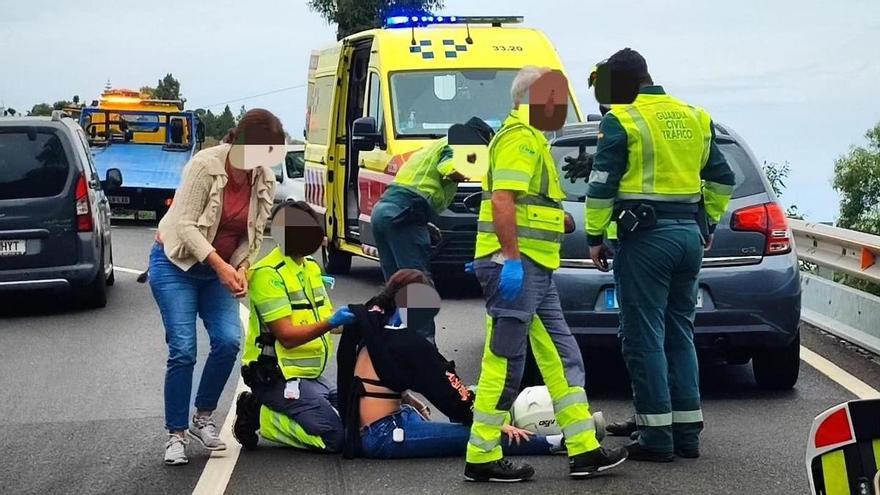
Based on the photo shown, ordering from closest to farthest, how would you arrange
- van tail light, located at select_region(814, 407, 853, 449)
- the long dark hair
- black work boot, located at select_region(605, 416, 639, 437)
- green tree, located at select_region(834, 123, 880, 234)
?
1. van tail light, located at select_region(814, 407, 853, 449)
2. the long dark hair
3. black work boot, located at select_region(605, 416, 639, 437)
4. green tree, located at select_region(834, 123, 880, 234)

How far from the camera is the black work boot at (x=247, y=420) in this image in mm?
8141

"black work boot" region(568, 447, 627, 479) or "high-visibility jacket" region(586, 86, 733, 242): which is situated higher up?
"high-visibility jacket" region(586, 86, 733, 242)

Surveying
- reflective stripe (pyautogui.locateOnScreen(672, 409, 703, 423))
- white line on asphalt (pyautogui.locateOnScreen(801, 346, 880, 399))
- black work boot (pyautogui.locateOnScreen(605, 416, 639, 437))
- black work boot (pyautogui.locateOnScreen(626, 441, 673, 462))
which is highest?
reflective stripe (pyautogui.locateOnScreen(672, 409, 703, 423))

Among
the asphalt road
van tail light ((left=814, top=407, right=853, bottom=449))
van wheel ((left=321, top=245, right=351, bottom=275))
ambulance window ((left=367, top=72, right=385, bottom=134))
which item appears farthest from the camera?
van wheel ((left=321, top=245, right=351, bottom=275))

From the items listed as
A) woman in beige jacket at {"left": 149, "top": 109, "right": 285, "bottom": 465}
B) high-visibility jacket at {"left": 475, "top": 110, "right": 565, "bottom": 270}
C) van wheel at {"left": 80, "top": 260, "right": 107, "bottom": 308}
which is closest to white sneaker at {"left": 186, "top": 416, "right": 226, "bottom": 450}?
woman in beige jacket at {"left": 149, "top": 109, "right": 285, "bottom": 465}

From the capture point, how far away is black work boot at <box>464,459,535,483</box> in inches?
285

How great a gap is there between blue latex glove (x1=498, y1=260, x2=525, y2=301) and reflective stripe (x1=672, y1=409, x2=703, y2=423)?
122cm

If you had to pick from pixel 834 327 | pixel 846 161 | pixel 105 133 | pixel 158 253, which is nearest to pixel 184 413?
pixel 158 253

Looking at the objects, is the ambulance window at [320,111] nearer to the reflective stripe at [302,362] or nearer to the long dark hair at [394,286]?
the reflective stripe at [302,362]

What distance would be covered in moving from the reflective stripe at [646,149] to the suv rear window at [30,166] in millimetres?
8369

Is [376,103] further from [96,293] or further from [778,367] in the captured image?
[778,367]

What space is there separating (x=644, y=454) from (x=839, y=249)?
5.04 meters

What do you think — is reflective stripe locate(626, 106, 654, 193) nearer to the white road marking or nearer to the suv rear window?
the suv rear window

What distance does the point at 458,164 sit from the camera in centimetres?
919
